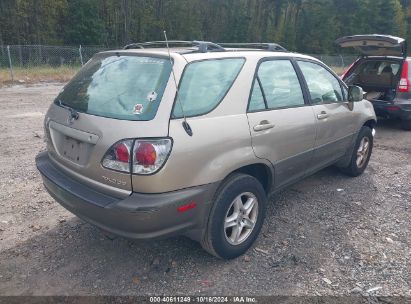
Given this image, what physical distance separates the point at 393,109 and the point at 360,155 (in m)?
2.88

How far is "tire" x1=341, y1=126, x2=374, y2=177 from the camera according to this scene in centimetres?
501

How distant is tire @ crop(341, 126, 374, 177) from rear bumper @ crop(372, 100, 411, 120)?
2.56m

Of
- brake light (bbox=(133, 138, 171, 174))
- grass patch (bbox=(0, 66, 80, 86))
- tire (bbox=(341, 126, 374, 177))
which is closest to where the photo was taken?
brake light (bbox=(133, 138, 171, 174))

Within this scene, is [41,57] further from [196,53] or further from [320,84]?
[196,53]

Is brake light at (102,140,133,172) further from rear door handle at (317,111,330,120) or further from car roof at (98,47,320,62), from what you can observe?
rear door handle at (317,111,330,120)

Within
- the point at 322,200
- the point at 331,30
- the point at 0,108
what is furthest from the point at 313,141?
the point at 331,30

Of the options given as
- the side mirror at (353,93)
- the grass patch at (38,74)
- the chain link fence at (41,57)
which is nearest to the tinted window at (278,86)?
the side mirror at (353,93)

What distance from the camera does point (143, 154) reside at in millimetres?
2494

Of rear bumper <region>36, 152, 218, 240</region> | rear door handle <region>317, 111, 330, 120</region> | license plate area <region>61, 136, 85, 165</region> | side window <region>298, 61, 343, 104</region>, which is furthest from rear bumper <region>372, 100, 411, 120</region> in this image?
license plate area <region>61, 136, 85, 165</region>

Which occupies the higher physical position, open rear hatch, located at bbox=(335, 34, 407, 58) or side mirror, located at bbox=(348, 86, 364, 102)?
open rear hatch, located at bbox=(335, 34, 407, 58)

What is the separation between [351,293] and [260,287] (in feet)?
2.35

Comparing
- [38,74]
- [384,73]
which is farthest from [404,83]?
[38,74]

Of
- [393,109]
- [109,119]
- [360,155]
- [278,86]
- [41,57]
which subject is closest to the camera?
[109,119]

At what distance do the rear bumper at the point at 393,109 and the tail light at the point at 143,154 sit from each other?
6364 mm
